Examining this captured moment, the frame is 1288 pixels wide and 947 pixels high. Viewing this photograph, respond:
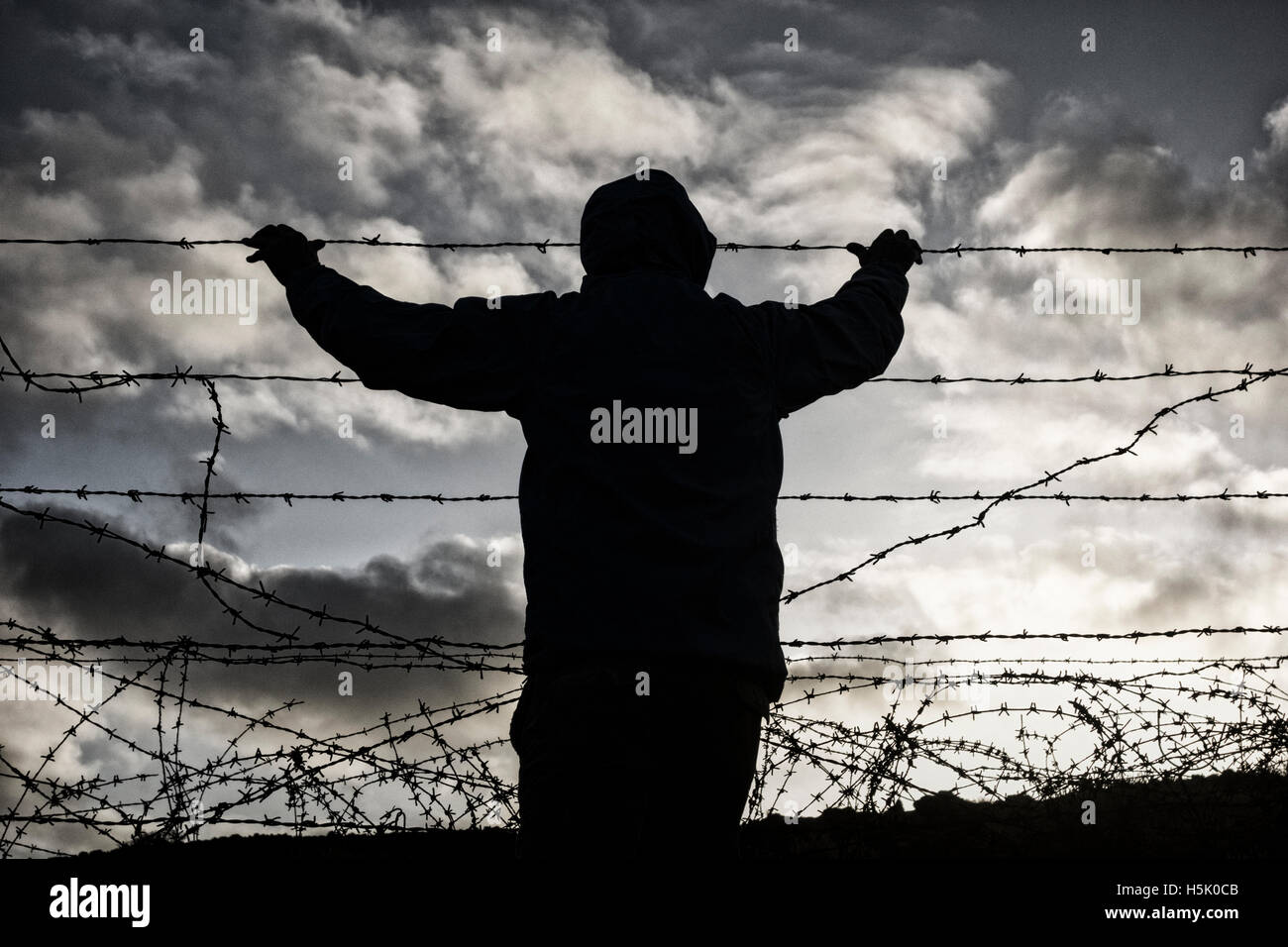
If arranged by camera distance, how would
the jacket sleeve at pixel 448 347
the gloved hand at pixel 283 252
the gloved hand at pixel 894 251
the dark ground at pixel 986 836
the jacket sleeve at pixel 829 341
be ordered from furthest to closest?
1. the dark ground at pixel 986 836
2. the gloved hand at pixel 894 251
3. the gloved hand at pixel 283 252
4. the jacket sleeve at pixel 829 341
5. the jacket sleeve at pixel 448 347

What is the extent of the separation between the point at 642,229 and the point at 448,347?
0.65 m

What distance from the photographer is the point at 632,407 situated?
95.1 inches

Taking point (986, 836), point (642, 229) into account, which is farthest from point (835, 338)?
point (986, 836)

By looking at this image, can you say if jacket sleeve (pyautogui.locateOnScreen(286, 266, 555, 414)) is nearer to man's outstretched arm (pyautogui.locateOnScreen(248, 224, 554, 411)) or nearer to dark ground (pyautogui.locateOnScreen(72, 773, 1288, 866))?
man's outstretched arm (pyautogui.locateOnScreen(248, 224, 554, 411))

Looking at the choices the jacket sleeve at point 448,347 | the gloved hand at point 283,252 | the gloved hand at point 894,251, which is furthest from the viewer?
the gloved hand at point 894,251

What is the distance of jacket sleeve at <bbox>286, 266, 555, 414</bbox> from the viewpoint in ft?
8.37

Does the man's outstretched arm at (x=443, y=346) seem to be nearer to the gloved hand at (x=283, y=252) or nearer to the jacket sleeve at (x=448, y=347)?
the jacket sleeve at (x=448, y=347)

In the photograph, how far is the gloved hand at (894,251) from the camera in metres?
3.46

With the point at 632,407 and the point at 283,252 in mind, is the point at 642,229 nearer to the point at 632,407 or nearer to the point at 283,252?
the point at 632,407

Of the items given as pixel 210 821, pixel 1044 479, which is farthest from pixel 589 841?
pixel 1044 479

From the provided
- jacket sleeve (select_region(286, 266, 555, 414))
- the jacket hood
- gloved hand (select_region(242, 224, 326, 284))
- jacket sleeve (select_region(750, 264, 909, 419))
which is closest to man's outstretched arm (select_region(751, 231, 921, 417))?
jacket sleeve (select_region(750, 264, 909, 419))

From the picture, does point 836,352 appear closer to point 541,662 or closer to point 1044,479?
point 541,662

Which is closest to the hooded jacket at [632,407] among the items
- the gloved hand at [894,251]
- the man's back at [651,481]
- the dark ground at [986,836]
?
the man's back at [651,481]

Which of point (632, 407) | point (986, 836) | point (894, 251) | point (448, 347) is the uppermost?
point (894, 251)
